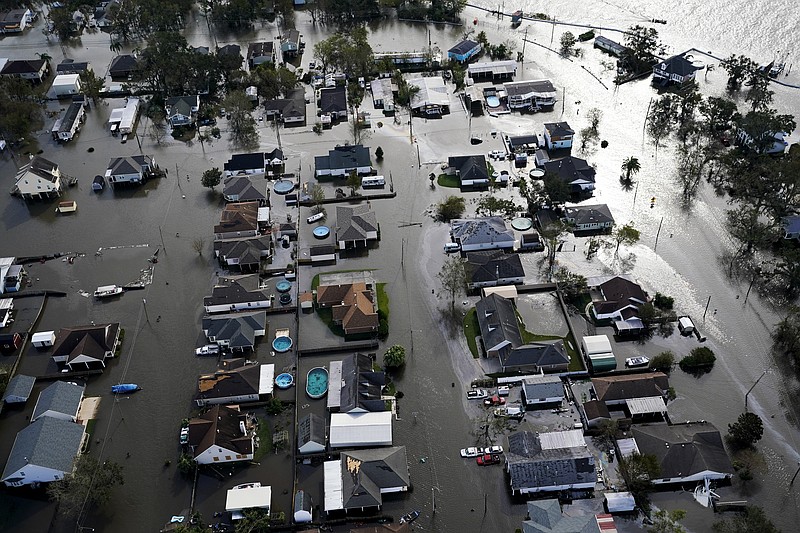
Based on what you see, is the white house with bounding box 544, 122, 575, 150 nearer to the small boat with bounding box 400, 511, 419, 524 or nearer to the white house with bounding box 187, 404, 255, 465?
the small boat with bounding box 400, 511, 419, 524

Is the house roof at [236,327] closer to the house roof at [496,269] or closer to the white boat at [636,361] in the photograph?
the house roof at [496,269]

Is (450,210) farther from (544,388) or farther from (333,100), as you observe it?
(333,100)

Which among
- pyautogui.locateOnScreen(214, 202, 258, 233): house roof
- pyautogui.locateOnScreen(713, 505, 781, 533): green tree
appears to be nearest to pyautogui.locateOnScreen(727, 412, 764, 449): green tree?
pyautogui.locateOnScreen(713, 505, 781, 533): green tree

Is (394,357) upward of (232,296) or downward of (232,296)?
downward

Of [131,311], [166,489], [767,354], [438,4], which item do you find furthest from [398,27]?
[166,489]

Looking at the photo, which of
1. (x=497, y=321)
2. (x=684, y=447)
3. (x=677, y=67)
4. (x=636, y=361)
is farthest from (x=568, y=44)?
(x=684, y=447)
